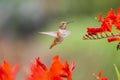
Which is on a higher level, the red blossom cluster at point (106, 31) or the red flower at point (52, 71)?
the red blossom cluster at point (106, 31)

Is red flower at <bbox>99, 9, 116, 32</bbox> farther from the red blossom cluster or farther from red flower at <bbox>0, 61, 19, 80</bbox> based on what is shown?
red flower at <bbox>0, 61, 19, 80</bbox>

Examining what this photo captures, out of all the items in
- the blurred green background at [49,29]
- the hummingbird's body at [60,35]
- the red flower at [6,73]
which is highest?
the red flower at [6,73]

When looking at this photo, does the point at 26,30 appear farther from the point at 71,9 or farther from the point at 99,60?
the point at 99,60

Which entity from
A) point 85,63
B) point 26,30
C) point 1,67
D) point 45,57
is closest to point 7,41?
point 26,30

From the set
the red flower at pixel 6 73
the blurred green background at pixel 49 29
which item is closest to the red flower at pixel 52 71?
the red flower at pixel 6 73

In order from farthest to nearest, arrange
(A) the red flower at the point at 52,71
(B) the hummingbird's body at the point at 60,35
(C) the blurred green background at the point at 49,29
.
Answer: (C) the blurred green background at the point at 49,29, (B) the hummingbird's body at the point at 60,35, (A) the red flower at the point at 52,71

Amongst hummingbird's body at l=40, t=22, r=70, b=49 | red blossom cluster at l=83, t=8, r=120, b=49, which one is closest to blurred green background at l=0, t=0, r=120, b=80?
hummingbird's body at l=40, t=22, r=70, b=49

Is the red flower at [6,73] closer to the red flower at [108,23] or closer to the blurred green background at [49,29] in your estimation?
the red flower at [108,23]
